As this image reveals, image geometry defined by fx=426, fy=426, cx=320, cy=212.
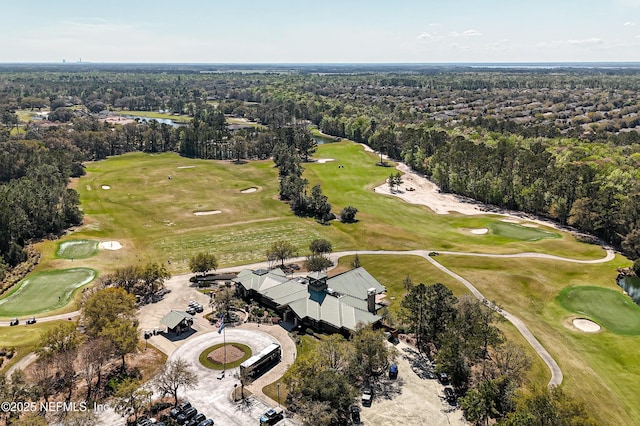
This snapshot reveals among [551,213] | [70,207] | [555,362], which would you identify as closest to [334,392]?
[555,362]

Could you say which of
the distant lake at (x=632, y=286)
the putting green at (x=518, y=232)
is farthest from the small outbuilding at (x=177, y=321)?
the putting green at (x=518, y=232)

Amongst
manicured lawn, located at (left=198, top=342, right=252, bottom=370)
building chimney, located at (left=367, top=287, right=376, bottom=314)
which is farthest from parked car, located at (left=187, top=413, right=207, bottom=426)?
building chimney, located at (left=367, top=287, right=376, bottom=314)

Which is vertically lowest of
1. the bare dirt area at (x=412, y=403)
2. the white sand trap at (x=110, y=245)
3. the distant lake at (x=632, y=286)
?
the distant lake at (x=632, y=286)

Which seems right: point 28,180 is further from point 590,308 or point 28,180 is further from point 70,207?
point 590,308

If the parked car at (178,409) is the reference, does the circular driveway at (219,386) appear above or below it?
below

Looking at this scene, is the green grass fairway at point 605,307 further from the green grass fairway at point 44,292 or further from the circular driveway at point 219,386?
the green grass fairway at point 44,292

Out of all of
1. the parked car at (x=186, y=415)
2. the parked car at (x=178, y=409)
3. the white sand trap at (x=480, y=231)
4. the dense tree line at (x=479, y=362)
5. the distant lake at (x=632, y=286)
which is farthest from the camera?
the white sand trap at (x=480, y=231)

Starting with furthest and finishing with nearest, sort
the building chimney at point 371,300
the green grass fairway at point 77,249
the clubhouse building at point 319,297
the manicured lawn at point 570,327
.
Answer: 1. the green grass fairway at point 77,249
2. the building chimney at point 371,300
3. the clubhouse building at point 319,297
4. the manicured lawn at point 570,327
